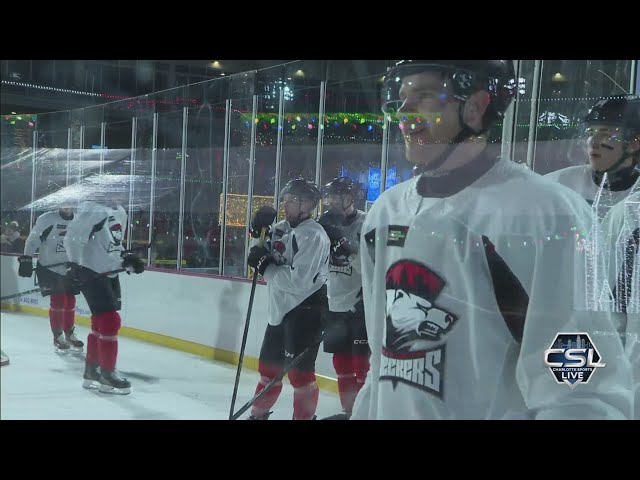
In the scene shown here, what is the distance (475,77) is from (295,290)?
899 millimetres

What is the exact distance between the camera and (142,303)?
213cm

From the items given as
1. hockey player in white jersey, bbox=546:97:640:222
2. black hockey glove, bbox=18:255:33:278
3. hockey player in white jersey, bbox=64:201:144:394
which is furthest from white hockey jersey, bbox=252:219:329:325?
hockey player in white jersey, bbox=546:97:640:222

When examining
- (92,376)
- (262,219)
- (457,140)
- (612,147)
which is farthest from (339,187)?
(92,376)

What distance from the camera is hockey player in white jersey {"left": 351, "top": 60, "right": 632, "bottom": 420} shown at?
5.02 feet

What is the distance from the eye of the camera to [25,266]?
201 centimetres

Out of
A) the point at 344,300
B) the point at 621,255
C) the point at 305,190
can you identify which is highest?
the point at 305,190

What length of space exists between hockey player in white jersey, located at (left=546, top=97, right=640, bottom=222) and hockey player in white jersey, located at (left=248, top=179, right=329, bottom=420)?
87 centimetres

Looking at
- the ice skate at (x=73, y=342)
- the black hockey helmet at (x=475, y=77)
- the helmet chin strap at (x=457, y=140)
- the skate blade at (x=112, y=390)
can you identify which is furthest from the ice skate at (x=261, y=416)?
the black hockey helmet at (x=475, y=77)

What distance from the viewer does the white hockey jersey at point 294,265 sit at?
215cm

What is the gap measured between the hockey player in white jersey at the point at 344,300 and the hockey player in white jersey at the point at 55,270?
0.82 metres

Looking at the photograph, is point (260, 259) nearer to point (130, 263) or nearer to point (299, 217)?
point (299, 217)

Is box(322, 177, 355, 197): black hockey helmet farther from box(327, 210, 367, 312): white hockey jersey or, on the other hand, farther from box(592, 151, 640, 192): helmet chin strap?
box(592, 151, 640, 192): helmet chin strap

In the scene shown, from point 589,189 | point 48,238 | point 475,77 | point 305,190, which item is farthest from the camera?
point 305,190
